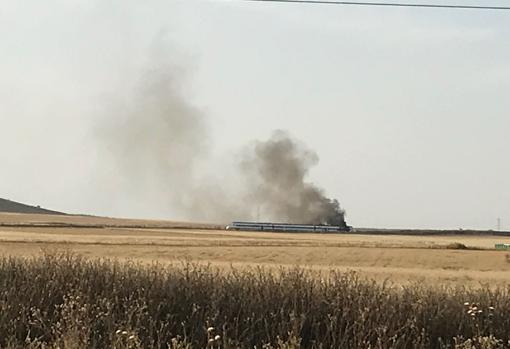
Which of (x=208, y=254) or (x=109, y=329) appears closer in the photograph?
(x=109, y=329)

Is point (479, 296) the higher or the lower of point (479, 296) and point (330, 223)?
the lower

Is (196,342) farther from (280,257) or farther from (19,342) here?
(280,257)

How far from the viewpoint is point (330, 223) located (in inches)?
7357

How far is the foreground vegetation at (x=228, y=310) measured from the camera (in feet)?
40.2

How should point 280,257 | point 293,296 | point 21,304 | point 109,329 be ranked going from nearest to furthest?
point 109,329
point 21,304
point 293,296
point 280,257

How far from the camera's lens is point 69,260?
16172mm

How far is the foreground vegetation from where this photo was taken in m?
12.2

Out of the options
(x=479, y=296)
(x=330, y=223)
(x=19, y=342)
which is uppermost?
(x=330, y=223)

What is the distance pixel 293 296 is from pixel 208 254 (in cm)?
4677

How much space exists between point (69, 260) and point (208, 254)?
45.1 meters

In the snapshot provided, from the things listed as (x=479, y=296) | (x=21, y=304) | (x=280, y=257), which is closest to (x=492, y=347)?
(x=479, y=296)

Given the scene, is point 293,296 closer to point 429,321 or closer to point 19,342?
point 429,321

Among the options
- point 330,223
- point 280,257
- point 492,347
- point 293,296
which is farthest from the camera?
point 330,223

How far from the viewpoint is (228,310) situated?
1424cm
